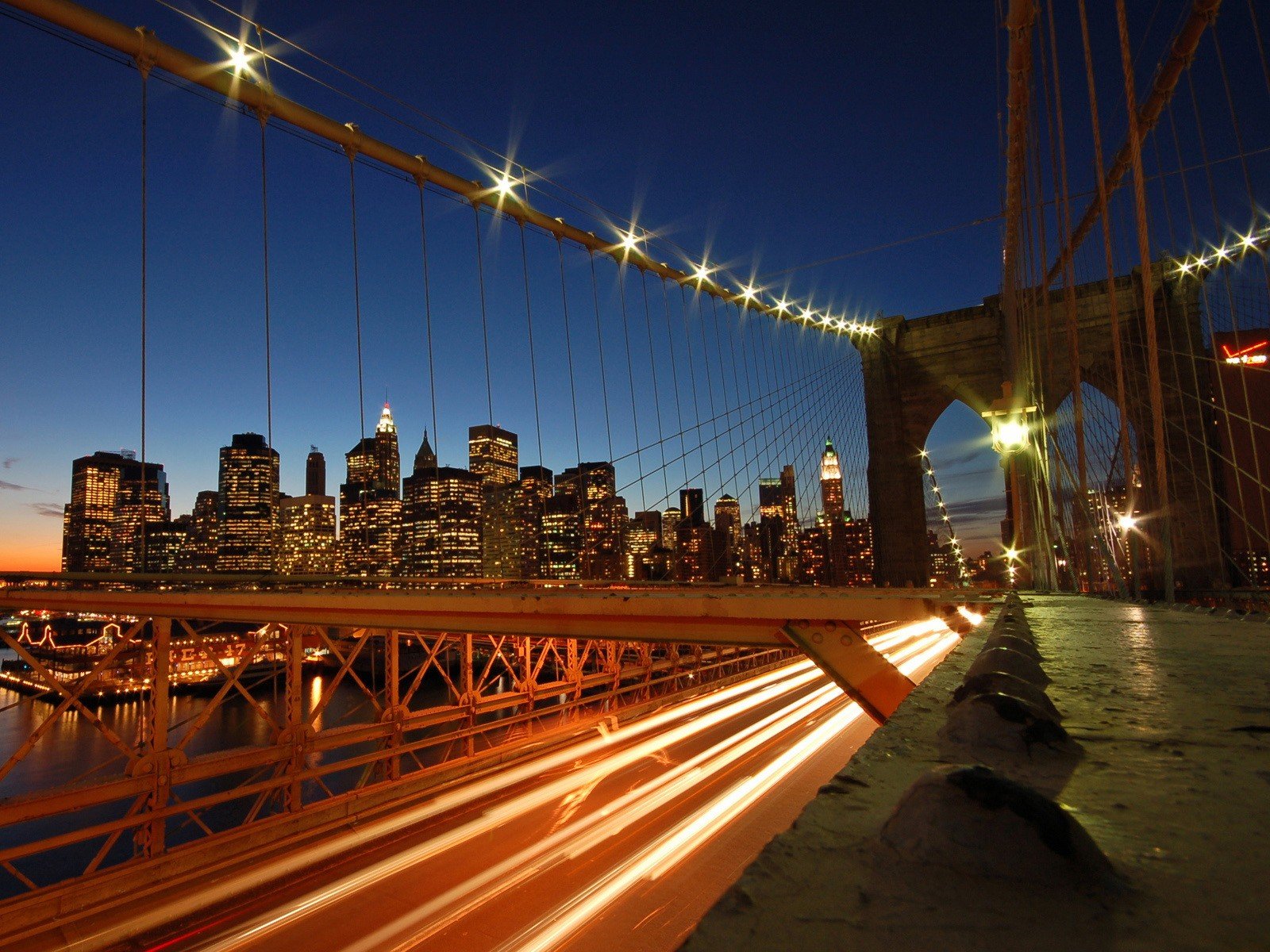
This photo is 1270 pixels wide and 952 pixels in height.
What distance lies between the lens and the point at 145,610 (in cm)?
1027

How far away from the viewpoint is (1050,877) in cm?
71

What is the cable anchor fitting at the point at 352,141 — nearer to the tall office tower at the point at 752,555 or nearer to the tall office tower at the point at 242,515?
the tall office tower at the point at 752,555

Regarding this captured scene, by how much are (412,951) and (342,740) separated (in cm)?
385

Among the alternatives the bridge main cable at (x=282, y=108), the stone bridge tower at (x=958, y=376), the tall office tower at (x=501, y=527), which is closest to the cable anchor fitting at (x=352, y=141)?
the bridge main cable at (x=282, y=108)

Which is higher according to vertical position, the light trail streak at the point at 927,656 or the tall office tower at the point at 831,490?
→ the tall office tower at the point at 831,490

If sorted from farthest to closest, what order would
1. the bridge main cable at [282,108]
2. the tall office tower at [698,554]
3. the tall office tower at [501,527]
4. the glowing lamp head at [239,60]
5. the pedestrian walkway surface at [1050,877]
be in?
the tall office tower at [501,527]
the tall office tower at [698,554]
the glowing lamp head at [239,60]
the bridge main cable at [282,108]
the pedestrian walkway surface at [1050,877]

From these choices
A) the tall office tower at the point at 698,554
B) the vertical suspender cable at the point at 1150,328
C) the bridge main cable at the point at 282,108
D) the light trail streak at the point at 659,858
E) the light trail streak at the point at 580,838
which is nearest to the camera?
the vertical suspender cable at the point at 1150,328

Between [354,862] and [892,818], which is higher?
[892,818]

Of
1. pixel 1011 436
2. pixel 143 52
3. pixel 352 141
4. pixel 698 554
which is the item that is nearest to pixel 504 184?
pixel 352 141

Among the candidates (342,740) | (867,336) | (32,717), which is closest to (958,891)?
(342,740)

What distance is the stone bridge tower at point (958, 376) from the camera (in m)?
18.9

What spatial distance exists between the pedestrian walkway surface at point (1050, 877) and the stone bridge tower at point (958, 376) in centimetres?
2035

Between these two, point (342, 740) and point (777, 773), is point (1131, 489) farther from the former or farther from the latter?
point (342, 740)

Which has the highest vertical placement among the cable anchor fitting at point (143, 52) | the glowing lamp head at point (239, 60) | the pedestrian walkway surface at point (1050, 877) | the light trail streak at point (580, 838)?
the glowing lamp head at point (239, 60)
